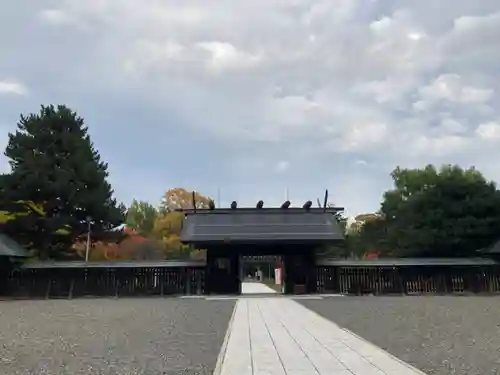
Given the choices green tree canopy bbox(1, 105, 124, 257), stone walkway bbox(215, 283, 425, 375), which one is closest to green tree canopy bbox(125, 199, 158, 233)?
green tree canopy bbox(1, 105, 124, 257)

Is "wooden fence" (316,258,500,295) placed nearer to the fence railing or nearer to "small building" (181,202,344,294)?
"small building" (181,202,344,294)

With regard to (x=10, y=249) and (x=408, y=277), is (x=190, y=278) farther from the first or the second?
(x=408, y=277)

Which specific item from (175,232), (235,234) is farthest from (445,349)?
(175,232)

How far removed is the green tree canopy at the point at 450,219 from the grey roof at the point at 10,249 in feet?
65.3

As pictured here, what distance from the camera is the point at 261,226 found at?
2217cm

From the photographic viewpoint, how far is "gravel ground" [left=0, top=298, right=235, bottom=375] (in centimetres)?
613

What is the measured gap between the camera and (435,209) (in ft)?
99.7

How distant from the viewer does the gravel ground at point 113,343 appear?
6.13 metres

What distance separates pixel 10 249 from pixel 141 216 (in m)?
23.9

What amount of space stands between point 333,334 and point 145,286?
49.3 feet

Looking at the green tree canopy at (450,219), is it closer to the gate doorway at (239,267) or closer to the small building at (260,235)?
the small building at (260,235)

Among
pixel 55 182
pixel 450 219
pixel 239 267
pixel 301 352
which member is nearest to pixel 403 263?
pixel 239 267

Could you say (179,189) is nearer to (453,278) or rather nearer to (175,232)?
(175,232)

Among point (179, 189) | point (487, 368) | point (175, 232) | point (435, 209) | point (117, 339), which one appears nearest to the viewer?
point (487, 368)
